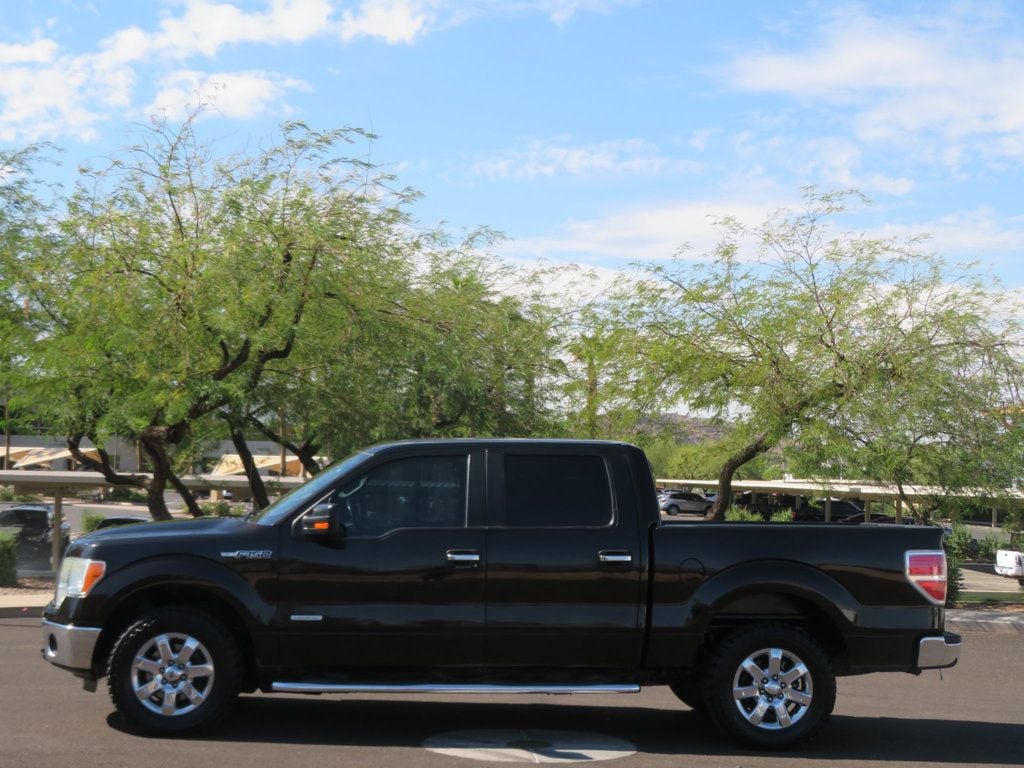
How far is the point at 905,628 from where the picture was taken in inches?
297

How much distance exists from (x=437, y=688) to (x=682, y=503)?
53147 millimetres

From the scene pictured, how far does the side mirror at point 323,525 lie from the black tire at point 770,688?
2483 mm

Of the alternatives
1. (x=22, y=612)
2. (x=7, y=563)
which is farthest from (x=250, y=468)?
(x=22, y=612)

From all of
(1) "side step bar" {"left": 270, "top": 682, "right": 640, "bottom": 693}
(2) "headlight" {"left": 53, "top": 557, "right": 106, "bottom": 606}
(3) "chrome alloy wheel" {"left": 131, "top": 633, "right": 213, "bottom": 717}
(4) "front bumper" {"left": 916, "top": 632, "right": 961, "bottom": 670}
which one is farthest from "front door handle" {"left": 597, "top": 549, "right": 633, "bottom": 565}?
(2) "headlight" {"left": 53, "top": 557, "right": 106, "bottom": 606}

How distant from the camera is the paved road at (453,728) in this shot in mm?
6996

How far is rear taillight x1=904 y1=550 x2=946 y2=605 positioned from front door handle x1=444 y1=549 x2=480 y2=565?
2.72 metres

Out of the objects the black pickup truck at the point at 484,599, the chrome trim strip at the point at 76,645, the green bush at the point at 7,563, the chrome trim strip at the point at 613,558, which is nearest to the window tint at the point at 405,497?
the black pickup truck at the point at 484,599

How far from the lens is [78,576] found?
7.42 m

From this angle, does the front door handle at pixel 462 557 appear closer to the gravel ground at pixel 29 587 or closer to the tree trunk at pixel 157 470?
the tree trunk at pixel 157 470

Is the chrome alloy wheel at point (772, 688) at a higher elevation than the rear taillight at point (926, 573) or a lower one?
lower

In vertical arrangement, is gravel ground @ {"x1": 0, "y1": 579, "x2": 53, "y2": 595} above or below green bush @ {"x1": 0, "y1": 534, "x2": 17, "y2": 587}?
below

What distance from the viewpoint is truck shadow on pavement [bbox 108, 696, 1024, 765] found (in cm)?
751

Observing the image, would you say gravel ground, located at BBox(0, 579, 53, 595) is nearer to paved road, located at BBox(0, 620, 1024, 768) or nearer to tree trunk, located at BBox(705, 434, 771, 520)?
paved road, located at BBox(0, 620, 1024, 768)

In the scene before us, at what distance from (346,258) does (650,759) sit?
11.3 metres
